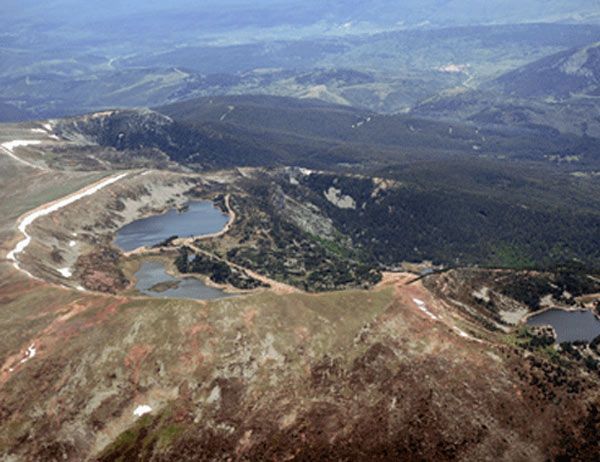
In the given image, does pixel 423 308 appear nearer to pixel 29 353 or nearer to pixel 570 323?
pixel 570 323

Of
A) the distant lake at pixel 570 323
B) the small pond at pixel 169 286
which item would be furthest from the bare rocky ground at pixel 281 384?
the small pond at pixel 169 286

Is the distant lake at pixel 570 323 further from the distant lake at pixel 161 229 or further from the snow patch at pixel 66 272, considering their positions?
the distant lake at pixel 161 229

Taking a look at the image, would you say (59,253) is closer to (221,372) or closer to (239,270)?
(239,270)

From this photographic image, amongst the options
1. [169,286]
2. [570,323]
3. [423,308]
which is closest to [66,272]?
[169,286]

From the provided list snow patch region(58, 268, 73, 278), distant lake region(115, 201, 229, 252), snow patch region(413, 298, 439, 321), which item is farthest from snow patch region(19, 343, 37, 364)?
distant lake region(115, 201, 229, 252)

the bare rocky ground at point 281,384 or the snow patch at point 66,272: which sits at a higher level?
the bare rocky ground at point 281,384

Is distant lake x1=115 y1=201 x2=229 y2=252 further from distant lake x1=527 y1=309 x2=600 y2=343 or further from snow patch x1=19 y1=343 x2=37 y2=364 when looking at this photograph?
distant lake x1=527 y1=309 x2=600 y2=343

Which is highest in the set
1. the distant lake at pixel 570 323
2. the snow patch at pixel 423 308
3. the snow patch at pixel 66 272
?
the snow patch at pixel 423 308
